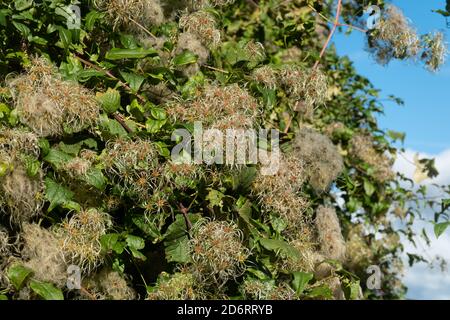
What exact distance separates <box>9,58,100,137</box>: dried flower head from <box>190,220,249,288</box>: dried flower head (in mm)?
374

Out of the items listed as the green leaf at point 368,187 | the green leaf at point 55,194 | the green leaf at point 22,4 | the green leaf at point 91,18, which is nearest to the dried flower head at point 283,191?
the green leaf at point 55,194

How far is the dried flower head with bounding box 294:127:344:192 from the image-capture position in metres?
1.95

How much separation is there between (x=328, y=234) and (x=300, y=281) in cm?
41

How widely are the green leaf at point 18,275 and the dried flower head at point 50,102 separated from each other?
0.30 meters

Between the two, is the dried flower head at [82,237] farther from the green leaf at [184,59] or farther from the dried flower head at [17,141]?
the green leaf at [184,59]

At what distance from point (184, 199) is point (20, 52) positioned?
0.55 meters

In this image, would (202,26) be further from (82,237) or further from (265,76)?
(82,237)

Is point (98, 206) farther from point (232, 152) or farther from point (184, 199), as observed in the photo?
point (232, 152)

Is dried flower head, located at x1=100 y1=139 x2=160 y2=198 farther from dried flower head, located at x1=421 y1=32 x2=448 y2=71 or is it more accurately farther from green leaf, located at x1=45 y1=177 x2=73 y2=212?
dried flower head, located at x1=421 y1=32 x2=448 y2=71

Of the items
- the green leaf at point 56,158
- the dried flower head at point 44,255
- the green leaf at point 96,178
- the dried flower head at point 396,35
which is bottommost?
the dried flower head at point 44,255

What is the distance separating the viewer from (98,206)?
1.56 meters

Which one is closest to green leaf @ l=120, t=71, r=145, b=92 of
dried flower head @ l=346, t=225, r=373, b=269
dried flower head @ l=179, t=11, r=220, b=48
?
dried flower head @ l=179, t=11, r=220, b=48

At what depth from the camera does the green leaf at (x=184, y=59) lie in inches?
69.1
